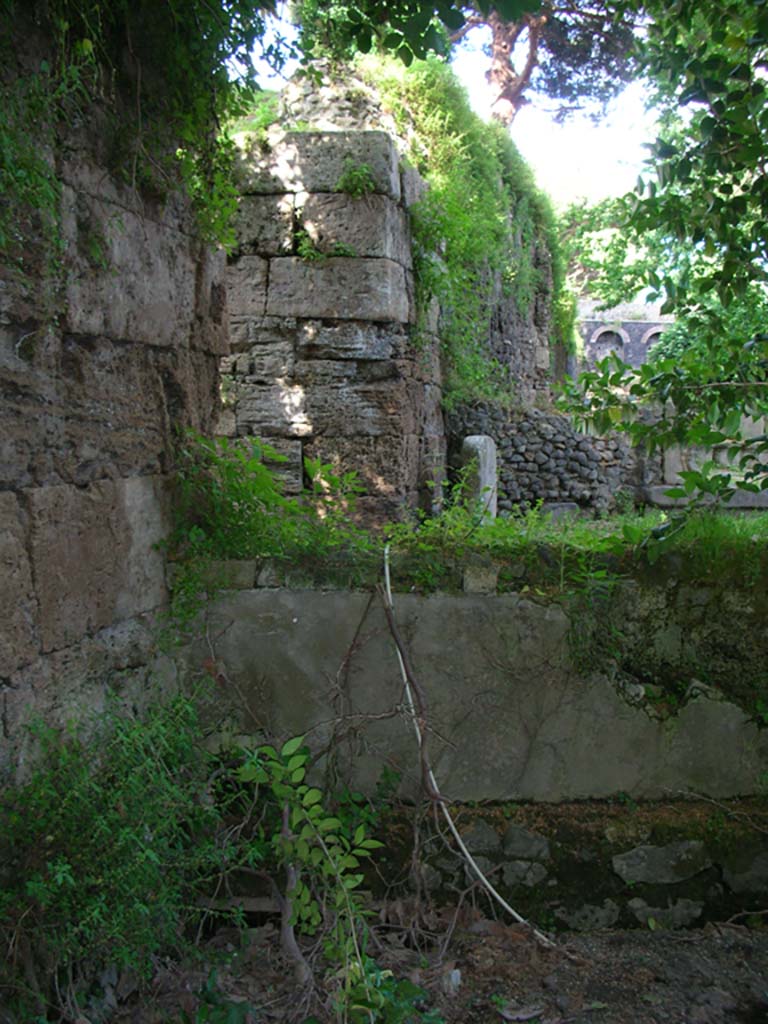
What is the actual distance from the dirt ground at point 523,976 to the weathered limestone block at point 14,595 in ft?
3.07

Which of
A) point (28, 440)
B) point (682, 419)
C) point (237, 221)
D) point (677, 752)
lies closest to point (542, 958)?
point (677, 752)

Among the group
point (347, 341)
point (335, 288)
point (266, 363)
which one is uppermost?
point (335, 288)

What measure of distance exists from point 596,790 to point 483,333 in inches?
318

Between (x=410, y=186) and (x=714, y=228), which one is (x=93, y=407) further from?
(x=410, y=186)

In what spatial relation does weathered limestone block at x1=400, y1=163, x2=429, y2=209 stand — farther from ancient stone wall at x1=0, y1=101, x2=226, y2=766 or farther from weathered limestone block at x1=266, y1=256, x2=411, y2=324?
ancient stone wall at x1=0, y1=101, x2=226, y2=766

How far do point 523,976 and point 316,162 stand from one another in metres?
5.76

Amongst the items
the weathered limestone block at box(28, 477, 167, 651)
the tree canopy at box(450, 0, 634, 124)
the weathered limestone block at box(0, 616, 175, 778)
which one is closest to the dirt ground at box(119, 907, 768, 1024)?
the weathered limestone block at box(0, 616, 175, 778)

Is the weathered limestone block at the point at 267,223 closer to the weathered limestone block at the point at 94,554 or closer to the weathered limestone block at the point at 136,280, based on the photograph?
the weathered limestone block at the point at 136,280

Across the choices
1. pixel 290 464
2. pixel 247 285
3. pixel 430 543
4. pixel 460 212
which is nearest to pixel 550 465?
pixel 460 212

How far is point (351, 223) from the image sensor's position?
6.63 meters

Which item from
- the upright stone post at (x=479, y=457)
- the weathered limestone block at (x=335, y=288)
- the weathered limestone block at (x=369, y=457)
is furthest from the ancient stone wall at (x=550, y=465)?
the weathered limestone block at (x=335, y=288)

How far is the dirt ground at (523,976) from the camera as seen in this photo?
A: 2.36m

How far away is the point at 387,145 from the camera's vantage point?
6629 mm

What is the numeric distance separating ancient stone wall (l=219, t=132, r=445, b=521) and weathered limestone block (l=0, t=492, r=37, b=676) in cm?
451
